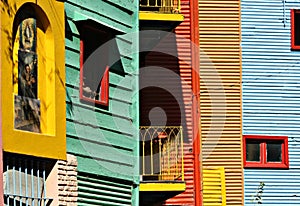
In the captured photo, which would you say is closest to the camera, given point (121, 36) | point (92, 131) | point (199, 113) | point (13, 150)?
point (13, 150)

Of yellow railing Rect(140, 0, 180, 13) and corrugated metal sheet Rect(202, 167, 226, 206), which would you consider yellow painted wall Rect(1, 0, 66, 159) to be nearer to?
yellow railing Rect(140, 0, 180, 13)

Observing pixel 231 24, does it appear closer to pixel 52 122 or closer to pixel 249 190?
pixel 249 190

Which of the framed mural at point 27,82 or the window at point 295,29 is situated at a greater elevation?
the window at point 295,29

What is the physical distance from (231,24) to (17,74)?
1203 centimetres

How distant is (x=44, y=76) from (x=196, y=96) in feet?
33.0

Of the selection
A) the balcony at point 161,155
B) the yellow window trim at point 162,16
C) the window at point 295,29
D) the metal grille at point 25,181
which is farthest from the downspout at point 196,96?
the metal grille at point 25,181

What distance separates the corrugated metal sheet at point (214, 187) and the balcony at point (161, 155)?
1.40 meters

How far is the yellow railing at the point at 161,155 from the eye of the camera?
99.5 feet

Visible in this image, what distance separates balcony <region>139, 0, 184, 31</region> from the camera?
2912 centimetres

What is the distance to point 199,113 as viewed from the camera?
32.6 meters

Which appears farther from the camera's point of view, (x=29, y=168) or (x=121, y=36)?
(x=121, y=36)

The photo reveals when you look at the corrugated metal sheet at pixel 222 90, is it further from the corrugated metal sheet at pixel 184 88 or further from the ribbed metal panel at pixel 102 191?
the ribbed metal panel at pixel 102 191

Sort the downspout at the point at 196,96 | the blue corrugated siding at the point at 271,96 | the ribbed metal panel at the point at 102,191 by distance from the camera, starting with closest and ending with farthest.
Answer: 1. the ribbed metal panel at the point at 102,191
2. the downspout at the point at 196,96
3. the blue corrugated siding at the point at 271,96

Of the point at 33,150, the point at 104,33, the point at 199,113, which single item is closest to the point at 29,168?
the point at 33,150
